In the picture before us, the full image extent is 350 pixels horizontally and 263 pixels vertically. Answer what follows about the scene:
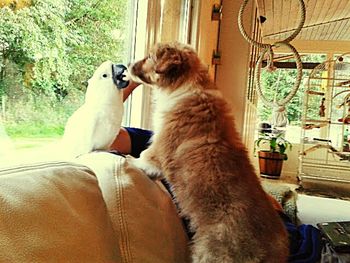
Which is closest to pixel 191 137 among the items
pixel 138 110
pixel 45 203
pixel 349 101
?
pixel 45 203

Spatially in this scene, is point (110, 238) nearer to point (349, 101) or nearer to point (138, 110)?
point (138, 110)

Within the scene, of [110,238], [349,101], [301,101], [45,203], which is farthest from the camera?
[301,101]

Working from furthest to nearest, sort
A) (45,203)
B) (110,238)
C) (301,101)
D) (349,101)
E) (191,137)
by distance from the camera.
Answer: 1. (301,101)
2. (349,101)
3. (191,137)
4. (110,238)
5. (45,203)

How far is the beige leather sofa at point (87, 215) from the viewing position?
1.83ft

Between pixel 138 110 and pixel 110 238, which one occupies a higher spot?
pixel 138 110

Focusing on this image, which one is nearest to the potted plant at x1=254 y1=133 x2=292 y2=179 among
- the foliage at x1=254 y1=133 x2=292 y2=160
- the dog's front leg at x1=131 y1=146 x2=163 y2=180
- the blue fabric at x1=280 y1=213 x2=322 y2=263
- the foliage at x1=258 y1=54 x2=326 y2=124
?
the foliage at x1=254 y1=133 x2=292 y2=160

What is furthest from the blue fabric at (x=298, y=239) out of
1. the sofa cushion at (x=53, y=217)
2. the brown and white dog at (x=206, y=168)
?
the sofa cushion at (x=53, y=217)

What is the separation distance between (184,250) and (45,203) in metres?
0.46

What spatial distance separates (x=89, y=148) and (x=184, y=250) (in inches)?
15.2

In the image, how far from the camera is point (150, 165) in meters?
1.09

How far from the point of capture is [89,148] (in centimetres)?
110

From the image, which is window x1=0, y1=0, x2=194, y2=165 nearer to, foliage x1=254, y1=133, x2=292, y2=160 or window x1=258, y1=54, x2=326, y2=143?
window x1=258, y1=54, x2=326, y2=143

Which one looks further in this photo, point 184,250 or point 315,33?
point 315,33

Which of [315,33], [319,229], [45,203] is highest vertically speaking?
[315,33]
